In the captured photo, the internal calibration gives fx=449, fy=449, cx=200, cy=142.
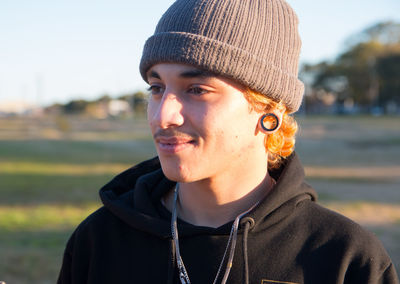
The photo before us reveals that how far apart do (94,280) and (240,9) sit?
1.32 m

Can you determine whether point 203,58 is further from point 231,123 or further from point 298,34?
point 298,34

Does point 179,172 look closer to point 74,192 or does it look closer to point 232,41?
point 232,41

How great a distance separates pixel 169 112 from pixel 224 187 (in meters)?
0.44

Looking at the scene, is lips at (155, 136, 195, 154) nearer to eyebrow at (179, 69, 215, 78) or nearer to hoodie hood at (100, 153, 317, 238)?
eyebrow at (179, 69, 215, 78)

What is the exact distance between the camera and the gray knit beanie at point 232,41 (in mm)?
1791

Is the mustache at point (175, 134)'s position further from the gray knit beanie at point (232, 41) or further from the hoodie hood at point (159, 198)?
the hoodie hood at point (159, 198)

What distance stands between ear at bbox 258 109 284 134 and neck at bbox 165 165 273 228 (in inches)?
8.2

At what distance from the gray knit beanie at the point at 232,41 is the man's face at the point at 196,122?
0.18 feet

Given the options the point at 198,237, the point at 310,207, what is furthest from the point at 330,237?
the point at 198,237

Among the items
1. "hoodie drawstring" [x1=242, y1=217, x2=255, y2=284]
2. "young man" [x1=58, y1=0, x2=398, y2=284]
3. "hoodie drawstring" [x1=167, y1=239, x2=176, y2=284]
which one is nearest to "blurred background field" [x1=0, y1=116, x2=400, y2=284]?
"young man" [x1=58, y1=0, x2=398, y2=284]

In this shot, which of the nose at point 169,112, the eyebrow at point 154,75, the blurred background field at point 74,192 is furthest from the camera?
the blurred background field at point 74,192

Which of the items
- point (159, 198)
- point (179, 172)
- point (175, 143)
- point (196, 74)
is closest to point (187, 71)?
point (196, 74)

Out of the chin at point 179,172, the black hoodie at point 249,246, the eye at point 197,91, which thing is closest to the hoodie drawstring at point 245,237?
the black hoodie at point 249,246

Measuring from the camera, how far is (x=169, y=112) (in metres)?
1.77
